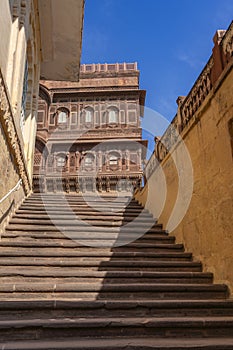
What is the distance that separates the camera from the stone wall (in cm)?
430

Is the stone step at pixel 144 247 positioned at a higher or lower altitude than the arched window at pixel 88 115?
lower

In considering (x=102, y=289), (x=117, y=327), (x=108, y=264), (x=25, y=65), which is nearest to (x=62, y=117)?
(x=25, y=65)

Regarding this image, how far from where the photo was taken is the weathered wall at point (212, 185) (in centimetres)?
430

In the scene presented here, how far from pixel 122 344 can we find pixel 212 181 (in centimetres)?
270

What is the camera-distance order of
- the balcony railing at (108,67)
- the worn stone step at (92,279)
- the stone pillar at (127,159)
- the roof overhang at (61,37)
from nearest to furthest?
1. the worn stone step at (92,279)
2. the roof overhang at (61,37)
3. the stone pillar at (127,159)
4. the balcony railing at (108,67)

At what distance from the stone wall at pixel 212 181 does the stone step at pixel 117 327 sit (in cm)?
98

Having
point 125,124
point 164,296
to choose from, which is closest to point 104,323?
point 164,296

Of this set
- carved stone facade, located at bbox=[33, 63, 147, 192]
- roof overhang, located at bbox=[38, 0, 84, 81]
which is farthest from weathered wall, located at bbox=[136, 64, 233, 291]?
carved stone facade, located at bbox=[33, 63, 147, 192]

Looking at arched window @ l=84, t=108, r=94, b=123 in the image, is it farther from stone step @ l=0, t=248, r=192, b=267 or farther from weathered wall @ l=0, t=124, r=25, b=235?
stone step @ l=0, t=248, r=192, b=267

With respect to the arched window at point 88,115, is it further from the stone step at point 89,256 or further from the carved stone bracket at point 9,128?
the stone step at point 89,256

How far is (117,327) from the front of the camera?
323 centimetres

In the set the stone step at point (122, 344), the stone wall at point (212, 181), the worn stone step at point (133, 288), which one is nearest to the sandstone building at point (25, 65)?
the worn stone step at point (133, 288)

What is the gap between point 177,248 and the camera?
574 cm

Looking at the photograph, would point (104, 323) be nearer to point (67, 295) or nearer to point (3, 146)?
point (67, 295)
